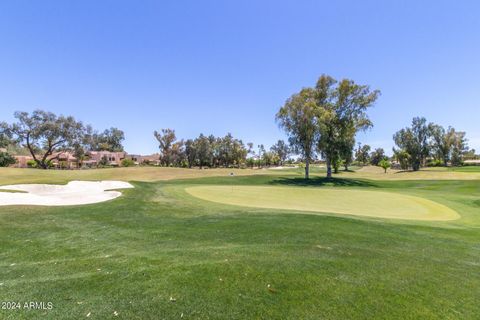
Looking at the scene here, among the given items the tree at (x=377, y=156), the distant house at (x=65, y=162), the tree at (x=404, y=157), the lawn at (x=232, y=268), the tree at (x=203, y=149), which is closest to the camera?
the lawn at (x=232, y=268)

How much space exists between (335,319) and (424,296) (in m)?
1.99

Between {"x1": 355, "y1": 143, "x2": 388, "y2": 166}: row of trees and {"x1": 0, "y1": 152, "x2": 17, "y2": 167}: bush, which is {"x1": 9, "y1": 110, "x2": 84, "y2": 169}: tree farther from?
{"x1": 355, "y1": 143, "x2": 388, "y2": 166}: row of trees

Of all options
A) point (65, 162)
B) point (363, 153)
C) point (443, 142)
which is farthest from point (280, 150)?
point (65, 162)

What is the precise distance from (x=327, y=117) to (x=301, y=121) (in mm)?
3473

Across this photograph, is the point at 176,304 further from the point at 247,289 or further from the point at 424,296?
the point at 424,296

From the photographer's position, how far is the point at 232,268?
5.24 meters

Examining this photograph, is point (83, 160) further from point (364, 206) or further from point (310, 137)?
point (364, 206)

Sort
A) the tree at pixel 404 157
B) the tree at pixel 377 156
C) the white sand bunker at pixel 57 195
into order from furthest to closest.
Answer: the tree at pixel 377 156 < the tree at pixel 404 157 < the white sand bunker at pixel 57 195

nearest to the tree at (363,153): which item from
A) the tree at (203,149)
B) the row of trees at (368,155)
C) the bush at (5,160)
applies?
the row of trees at (368,155)

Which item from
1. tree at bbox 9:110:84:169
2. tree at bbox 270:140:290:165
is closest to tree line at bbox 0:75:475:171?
tree at bbox 9:110:84:169

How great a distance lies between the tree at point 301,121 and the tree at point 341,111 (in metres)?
1.24

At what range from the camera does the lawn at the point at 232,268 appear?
4.04m

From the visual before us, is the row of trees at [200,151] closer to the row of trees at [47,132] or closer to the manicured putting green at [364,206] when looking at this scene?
the row of trees at [47,132]

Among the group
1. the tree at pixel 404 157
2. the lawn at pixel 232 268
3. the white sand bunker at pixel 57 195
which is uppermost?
the tree at pixel 404 157
